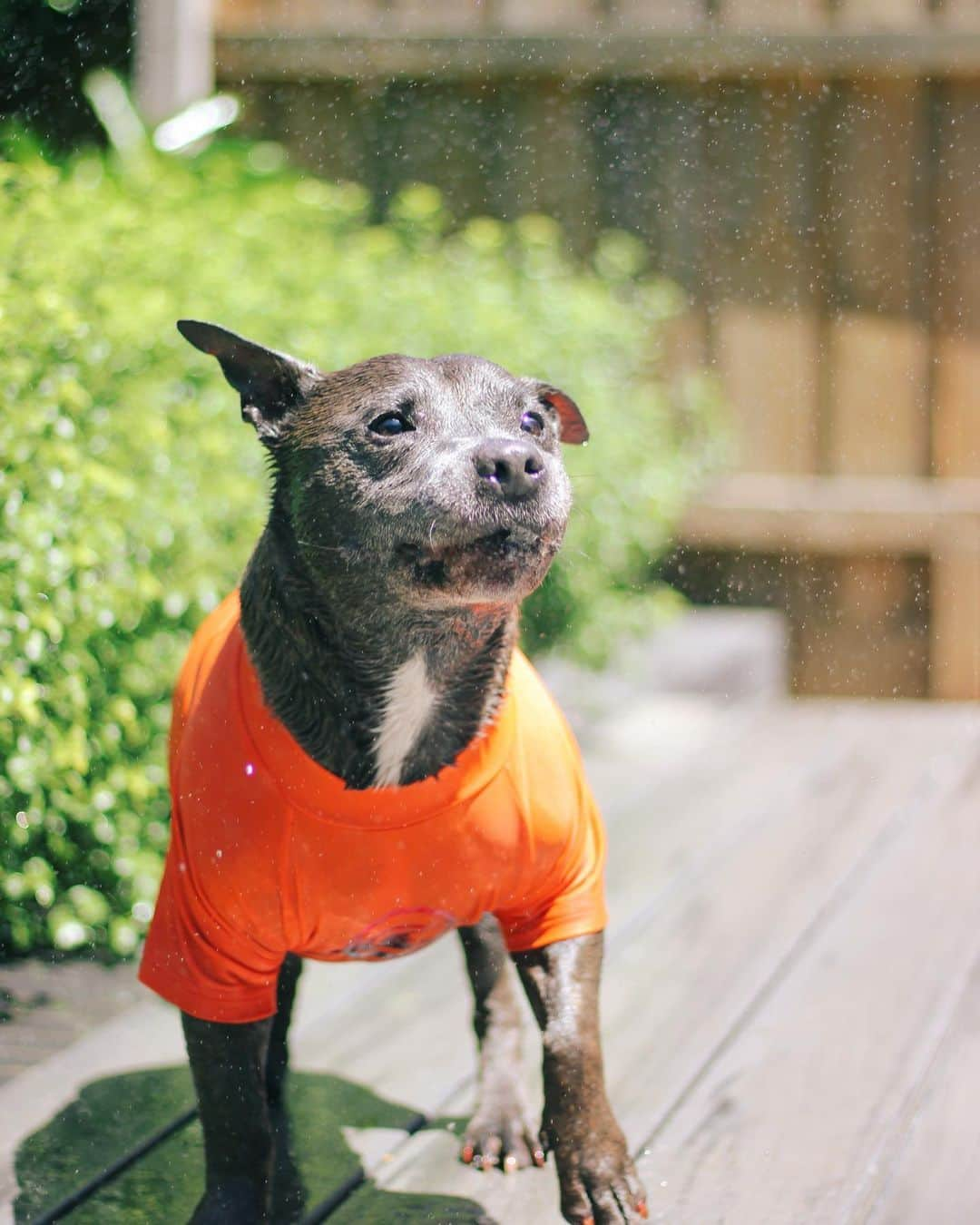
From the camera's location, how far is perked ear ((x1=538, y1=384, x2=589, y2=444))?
1.97m

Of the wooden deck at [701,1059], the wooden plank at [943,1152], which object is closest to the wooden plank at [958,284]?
the wooden deck at [701,1059]

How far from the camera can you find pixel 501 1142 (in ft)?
7.61

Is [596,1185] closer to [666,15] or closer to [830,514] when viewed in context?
[830,514]

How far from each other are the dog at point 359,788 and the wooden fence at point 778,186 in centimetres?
391

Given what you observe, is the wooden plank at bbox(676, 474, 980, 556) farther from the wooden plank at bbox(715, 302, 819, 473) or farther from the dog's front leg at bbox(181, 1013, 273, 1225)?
the dog's front leg at bbox(181, 1013, 273, 1225)

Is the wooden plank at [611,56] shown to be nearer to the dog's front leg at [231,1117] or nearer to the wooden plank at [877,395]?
the wooden plank at [877,395]

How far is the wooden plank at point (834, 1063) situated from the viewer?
2.21 m

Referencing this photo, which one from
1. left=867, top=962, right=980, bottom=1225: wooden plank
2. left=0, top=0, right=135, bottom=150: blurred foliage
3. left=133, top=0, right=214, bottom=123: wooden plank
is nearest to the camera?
left=867, top=962, right=980, bottom=1225: wooden plank

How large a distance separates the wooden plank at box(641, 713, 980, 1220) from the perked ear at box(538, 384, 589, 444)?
3.44 feet

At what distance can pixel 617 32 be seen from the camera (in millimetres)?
5668

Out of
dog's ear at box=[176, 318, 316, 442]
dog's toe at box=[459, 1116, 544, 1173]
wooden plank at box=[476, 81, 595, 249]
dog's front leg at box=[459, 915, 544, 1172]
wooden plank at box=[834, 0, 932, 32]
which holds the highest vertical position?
wooden plank at box=[834, 0, 932, 32]

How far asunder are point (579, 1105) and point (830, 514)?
416 cm

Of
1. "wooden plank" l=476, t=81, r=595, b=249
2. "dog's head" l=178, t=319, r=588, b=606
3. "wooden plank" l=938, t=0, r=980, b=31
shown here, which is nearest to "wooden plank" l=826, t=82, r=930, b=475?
"wooden plank" l=938, t=0, r=980, b=31

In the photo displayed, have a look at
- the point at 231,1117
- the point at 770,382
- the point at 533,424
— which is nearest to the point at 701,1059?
the point at 231,1117
